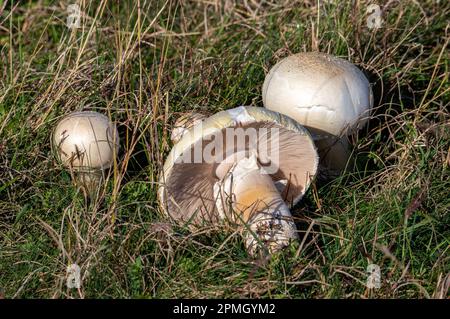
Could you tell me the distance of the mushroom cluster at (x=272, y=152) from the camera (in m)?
2.51

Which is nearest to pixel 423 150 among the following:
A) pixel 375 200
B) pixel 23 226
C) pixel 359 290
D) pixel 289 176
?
pixel 375 200

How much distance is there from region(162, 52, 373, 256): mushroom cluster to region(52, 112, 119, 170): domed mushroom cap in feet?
0.89

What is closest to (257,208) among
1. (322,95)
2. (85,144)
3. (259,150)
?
(259,150)

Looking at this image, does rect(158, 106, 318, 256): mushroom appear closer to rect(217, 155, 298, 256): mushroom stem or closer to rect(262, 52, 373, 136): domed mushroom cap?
rect(217, 155, 298, 256): mushroom stem

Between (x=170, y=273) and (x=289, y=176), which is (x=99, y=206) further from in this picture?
(x=289, y=176)

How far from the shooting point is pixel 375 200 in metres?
2.77

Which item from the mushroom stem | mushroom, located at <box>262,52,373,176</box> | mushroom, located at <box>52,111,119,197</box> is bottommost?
the mushroom stem

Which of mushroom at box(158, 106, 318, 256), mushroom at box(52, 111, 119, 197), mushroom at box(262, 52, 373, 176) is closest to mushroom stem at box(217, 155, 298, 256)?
mushroom at box(158, 106, 318, 256)

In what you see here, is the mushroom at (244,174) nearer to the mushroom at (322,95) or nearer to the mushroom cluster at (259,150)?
the mushroom cluster at (259,150)

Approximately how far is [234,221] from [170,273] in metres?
0.30

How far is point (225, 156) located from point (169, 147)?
0.37 metres

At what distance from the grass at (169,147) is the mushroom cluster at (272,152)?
3.2 inches

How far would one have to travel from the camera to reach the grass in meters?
2.40

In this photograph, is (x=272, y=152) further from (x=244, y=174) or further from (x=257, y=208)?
(x=257, y=208)
